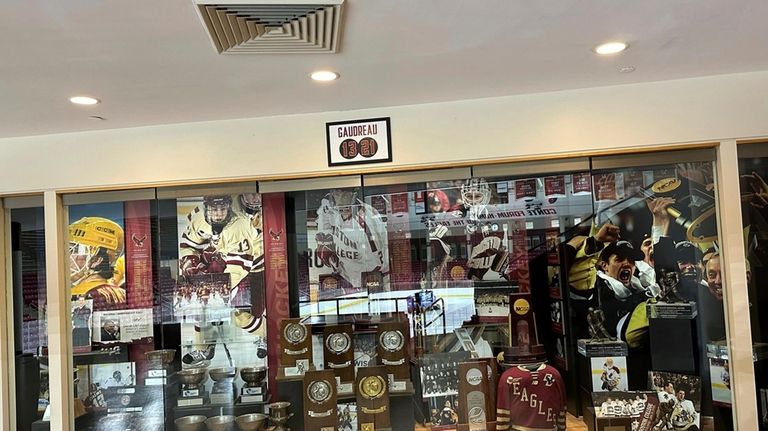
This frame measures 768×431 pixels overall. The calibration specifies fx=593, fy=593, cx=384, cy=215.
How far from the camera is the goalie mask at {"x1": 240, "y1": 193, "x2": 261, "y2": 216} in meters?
4.58

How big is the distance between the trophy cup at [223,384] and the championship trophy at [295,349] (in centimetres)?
52

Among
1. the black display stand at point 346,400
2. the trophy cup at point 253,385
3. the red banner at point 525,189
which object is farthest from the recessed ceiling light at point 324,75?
the trophy cup at point 253,385

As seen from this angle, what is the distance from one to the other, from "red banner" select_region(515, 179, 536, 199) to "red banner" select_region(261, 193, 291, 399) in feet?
5.84

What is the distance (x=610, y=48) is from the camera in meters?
3.09

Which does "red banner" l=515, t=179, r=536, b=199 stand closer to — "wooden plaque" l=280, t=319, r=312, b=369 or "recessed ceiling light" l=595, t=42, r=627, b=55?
"recessed ceiling light" l=595, t=42, r=627, b=55

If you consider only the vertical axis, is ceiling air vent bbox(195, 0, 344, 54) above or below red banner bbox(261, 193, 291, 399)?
above

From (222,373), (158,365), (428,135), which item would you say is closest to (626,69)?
A: (428,135)

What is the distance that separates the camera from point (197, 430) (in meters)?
4.59

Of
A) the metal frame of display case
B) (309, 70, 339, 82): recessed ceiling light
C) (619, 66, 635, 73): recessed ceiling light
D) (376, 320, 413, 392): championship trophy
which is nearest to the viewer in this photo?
(309, 70, 339, 82): recessed ceiling light

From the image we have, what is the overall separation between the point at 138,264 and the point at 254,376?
A: 1314 mm

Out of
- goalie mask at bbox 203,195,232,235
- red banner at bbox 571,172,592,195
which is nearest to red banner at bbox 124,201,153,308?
goalie mask at bbox 203,195,232,235

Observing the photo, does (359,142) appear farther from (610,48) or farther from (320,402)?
(320,402)

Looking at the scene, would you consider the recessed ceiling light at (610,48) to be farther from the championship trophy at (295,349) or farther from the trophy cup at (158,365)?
the trophy cup at (158,365)

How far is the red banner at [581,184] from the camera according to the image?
162 inches
